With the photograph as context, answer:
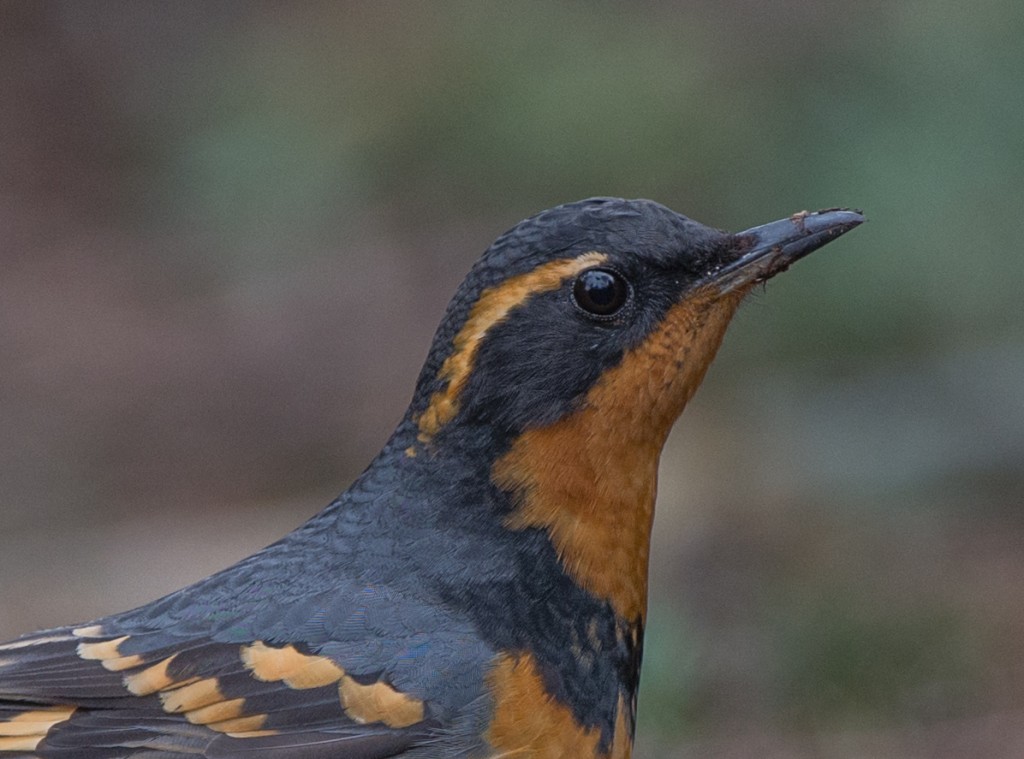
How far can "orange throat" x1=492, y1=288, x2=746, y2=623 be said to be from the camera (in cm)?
501

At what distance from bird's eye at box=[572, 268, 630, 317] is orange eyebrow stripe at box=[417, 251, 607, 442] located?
0.12 ft

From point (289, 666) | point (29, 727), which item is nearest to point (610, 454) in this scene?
point (289, 666)

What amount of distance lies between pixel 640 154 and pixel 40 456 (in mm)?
4664

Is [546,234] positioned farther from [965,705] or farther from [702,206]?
[702,206]

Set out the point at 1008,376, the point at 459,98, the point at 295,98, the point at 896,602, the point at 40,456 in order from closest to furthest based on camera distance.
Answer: the point at 896,602 < the point at 1008,376 < the point at 40,456 < the point at 459,98 < the point at 295,98

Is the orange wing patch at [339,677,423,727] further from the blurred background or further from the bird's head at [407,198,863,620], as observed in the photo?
the blurred background

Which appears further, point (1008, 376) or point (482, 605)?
point (1008, 376)

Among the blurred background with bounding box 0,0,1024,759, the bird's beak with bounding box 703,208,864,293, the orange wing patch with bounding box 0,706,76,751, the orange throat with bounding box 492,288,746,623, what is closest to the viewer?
the orange wing patch with bounding box 0,706,76,751

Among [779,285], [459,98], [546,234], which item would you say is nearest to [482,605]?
[546,234]

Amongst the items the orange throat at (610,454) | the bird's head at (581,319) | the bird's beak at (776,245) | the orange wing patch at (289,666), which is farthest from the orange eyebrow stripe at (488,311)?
the orange wing patch at (289,666)

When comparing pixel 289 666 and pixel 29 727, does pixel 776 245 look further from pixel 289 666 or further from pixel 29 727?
pixel 29 727

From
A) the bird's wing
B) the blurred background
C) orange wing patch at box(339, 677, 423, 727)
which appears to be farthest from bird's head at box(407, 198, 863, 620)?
the blurred background

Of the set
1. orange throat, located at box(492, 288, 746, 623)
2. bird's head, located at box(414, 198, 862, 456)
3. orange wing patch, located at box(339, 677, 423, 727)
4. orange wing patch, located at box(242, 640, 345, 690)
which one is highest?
bird's head, located at box(414, 198, 862, 456)

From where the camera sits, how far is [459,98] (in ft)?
42.2
